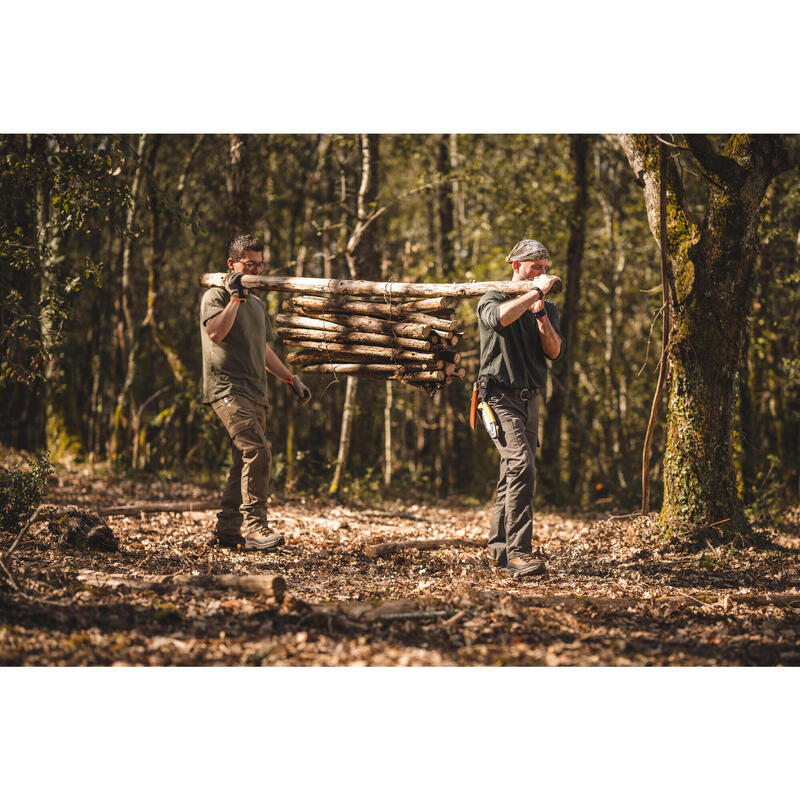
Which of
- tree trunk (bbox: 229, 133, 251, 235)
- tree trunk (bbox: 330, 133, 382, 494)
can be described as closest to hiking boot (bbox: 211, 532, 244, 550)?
tree trunk (bbox: 330, 133, 382, 494)

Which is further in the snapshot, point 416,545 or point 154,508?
point 154,508

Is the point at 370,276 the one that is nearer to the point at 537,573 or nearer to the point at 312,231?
the point at 312,231

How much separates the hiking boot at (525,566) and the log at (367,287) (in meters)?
2.21

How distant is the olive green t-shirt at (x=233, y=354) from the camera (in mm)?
7062

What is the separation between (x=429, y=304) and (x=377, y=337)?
2.04 ft

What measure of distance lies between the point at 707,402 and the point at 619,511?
383 cm

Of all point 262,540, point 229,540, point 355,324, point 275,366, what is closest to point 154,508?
point 229,540

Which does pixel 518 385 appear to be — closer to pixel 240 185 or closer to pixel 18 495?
pixel 18 495

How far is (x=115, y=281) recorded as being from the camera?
61.0 feet

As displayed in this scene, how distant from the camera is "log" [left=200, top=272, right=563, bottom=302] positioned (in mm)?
6755

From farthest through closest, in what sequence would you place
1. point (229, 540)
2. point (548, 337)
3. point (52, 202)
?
point (52, 202) < point (229, 540) < point (548, 337)

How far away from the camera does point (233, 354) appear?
711cm

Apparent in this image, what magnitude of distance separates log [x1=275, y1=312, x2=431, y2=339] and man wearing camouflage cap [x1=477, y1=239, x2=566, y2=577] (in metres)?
0.64

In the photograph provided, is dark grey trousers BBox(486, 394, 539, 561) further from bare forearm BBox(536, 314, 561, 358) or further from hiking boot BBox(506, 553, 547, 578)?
bare forearm BBox(536, 314, 561, 358)
